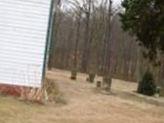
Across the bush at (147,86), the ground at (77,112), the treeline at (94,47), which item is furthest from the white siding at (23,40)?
the treeline at (94,47)

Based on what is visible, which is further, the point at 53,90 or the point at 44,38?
the point at 53,90

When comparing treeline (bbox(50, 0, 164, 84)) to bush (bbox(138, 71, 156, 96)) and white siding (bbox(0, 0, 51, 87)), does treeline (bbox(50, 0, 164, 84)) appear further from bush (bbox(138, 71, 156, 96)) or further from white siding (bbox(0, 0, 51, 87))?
white siding (bbox(0, 0, 51, 87))

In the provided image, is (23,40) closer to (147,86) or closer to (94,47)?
(147,86)

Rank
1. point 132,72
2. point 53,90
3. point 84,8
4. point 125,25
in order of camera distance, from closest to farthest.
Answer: point 53,90 < point 125,25 < point 84,8 < point 132,72

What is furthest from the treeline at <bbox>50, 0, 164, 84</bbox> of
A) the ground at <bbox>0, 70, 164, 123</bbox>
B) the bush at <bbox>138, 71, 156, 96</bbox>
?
the ground at <bbox>0, 70, 164, 123</bbox>

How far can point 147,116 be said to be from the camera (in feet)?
56.6

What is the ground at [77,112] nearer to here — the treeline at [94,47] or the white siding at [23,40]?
the white siding at [23,40]

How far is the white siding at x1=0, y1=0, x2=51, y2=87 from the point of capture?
17.6m

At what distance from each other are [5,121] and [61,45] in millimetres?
55720

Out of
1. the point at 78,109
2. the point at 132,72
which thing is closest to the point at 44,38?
the point at 78,109

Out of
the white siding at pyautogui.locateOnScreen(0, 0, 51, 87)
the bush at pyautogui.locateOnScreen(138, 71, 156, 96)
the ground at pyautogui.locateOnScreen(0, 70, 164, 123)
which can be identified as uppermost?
the white siding at pyautogui.locateOnScreen(0, 0, 51, 87)

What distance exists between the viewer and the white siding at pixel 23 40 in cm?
1758

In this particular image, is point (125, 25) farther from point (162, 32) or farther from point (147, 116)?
point (147, 116)

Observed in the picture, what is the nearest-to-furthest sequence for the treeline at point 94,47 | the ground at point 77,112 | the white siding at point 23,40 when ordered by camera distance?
the ground at point 77,112 → the white siding at point 23,40 → the treeline at point 94,47
